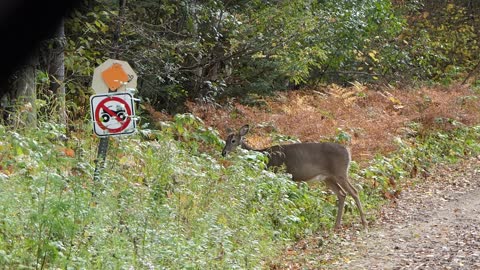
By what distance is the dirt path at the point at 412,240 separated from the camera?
9.44 metres

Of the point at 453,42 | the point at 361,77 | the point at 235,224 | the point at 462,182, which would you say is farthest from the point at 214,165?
the point at 453,42

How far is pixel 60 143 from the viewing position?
10.1 m

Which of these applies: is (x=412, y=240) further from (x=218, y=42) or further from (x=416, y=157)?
Result: (x=218, y=42)

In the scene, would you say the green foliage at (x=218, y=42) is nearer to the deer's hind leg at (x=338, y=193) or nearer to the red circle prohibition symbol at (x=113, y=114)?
the deer's hind leg at (x=338, y=193)

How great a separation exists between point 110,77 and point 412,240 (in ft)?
14.8

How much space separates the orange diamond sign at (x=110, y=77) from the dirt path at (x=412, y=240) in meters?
2.68

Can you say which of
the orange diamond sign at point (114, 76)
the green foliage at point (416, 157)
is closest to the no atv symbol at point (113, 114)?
the orange diamond sign at point (114, 76)

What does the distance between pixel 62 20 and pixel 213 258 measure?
6239 millimetres

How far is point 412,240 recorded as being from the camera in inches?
422

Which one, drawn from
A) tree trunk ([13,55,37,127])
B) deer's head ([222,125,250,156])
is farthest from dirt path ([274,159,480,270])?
tree trunk ([13,55,37,127])

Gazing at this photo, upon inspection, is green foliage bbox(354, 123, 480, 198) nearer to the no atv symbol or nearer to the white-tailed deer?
the white-tailed deer

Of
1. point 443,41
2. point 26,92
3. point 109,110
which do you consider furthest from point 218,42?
point 443,41

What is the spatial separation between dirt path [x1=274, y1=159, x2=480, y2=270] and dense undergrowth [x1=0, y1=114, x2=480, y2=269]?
0.38 meters

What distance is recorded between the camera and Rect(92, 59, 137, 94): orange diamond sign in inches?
348
